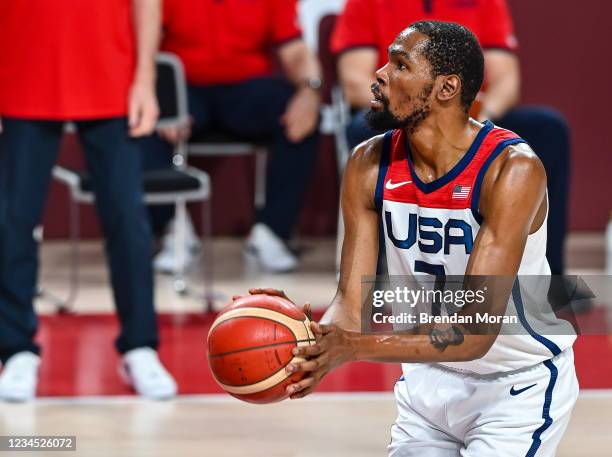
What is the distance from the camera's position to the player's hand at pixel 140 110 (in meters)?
4.14

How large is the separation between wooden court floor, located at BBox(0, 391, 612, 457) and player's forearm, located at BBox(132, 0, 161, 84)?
1118 mm

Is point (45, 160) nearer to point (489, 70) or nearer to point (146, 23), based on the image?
point (146, 23)

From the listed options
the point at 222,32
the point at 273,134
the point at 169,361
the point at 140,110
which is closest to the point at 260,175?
the point at 273,134

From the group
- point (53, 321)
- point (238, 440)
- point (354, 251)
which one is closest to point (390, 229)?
point (354, 251)

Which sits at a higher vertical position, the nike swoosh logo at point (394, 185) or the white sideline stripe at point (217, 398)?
the nike swoosh logo at point (394, 185)

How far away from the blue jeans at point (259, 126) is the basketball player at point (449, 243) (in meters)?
3.33

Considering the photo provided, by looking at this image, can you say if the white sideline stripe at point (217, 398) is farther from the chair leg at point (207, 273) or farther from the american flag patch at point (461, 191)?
the american flag patch at point (461, 191)

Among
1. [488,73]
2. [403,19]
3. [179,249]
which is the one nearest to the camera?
[403,19]

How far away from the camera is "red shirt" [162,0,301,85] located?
607 cm

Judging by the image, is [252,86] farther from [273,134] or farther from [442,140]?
[442,140]

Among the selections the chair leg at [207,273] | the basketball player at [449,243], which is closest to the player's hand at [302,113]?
the chair leg at [207,273]

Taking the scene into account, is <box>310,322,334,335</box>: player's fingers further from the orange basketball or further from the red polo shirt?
the red polo shirt

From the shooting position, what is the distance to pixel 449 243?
258cm

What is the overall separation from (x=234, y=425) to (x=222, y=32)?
9.15ft
